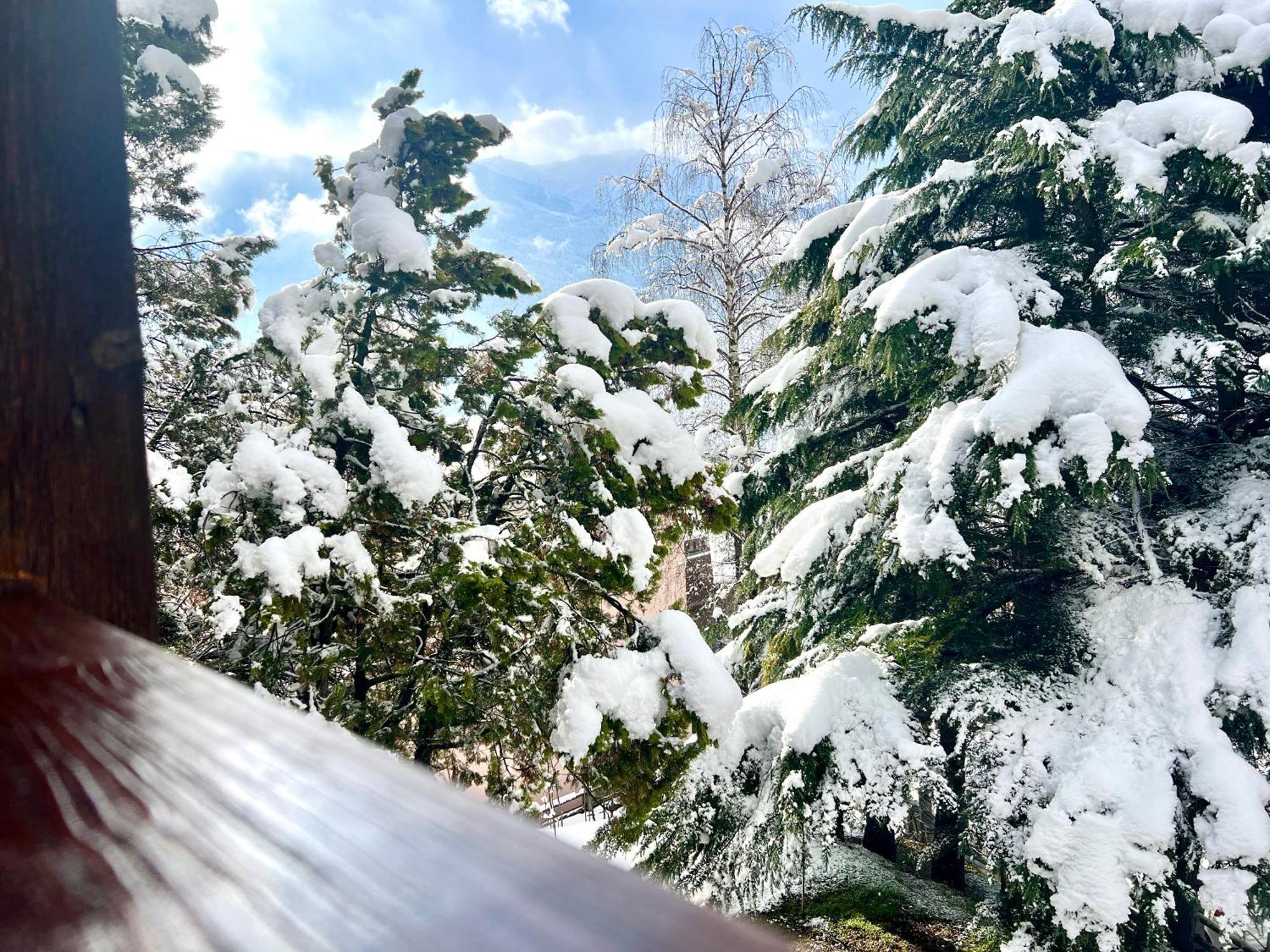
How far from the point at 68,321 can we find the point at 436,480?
117 inches

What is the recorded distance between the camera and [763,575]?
4.85m

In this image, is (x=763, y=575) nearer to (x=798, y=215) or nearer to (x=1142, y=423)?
(x=1142, y=423)

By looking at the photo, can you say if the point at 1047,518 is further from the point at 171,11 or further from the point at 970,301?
the point at 171,11

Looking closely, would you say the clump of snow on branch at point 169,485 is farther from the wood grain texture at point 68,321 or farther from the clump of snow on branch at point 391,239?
the wood grain texture at point 68,321

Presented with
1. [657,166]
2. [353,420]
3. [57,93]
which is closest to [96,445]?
[57,93]

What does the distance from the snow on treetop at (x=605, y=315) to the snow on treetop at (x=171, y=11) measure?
2.52m

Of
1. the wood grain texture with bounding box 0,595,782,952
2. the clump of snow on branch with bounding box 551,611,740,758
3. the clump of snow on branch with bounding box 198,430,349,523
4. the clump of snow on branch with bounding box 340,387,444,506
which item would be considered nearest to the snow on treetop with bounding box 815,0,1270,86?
the clump of snow on branch with bounding box 551,611,740,758

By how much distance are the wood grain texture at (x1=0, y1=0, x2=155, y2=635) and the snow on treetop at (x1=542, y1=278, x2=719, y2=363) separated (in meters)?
3.56

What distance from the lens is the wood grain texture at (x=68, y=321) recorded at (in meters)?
0.86

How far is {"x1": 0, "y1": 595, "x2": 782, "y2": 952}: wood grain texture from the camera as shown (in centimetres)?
21

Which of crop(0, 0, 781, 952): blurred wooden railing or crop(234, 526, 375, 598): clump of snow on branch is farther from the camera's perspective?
crop(234, 526, 375, 598): clump of snow on branch

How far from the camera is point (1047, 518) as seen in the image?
4227 mm

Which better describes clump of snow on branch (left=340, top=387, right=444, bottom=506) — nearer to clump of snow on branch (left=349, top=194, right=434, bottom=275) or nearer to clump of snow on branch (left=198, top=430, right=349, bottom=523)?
clump of snow on branch (left=198, top=430, right=349, bottom=523)

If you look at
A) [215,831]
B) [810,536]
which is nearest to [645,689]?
[810,536]
